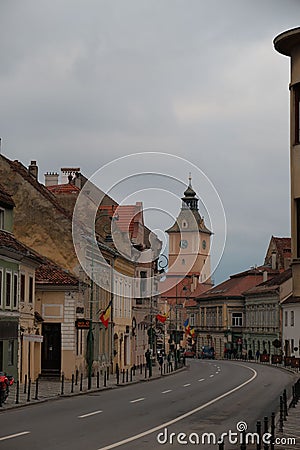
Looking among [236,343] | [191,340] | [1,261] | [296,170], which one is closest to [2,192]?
[1,261]

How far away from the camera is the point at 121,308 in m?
76.9

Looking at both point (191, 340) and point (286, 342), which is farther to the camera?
point (191, 340)

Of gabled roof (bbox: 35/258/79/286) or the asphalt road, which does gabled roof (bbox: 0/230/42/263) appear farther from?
the asphalt road

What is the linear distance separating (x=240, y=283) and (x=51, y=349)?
292 ft

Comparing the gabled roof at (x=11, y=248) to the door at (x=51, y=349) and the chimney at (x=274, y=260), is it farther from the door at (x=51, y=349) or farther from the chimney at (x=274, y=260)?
the chimney at (x=274, y=260)

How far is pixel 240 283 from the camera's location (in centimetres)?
14425

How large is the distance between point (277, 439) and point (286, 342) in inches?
3374

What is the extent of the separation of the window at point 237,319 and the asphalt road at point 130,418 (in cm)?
9310

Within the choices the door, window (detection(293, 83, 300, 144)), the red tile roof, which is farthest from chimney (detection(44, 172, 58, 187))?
window (detection(293, 83, 300, 144))

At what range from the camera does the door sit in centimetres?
5691

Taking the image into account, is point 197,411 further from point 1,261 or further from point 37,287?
point 37,287

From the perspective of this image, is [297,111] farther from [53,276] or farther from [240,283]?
[240,283]

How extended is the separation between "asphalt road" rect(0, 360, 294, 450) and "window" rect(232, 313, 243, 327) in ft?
305

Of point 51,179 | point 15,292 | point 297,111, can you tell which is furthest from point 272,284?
point 297,111
